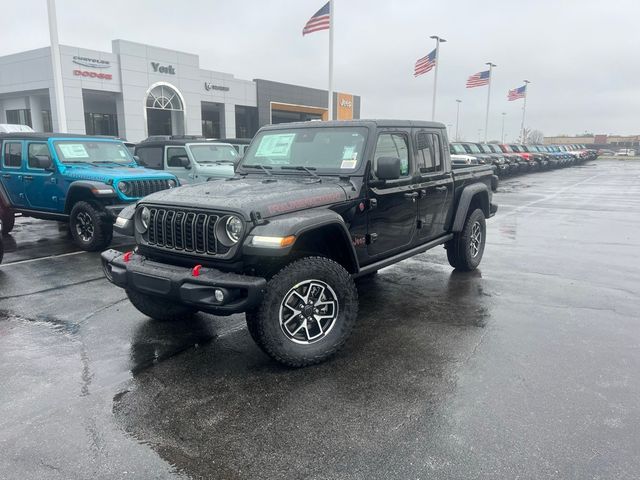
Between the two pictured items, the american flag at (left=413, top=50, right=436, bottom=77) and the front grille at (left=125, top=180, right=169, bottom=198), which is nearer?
the front grille at (left=125, top=180, right=169, bottom=198)

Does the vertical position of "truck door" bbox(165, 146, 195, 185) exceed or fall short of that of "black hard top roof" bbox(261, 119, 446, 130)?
it falls short

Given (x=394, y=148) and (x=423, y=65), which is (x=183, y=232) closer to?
(x=394, y=148)

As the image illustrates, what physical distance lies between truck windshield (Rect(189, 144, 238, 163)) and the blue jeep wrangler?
2282 mm

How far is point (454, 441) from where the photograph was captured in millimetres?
3021

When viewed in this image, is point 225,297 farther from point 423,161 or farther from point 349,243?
point 423,161

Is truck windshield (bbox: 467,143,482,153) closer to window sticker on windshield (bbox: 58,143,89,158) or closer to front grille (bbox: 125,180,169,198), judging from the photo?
front grille (bbox: 125,180,169,198)

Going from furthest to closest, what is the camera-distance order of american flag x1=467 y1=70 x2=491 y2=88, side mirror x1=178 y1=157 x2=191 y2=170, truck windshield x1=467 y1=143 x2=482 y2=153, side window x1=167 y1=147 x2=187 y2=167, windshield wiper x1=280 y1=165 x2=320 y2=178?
american flag x1=467 y1=70 x2=491 y2=88, truck windshield x1=467 y1=143 x2=482 y2=153, side window x1=167 y1=147 x2=187 y2=167, side mirror x1=178 y1=157 x2=191 y2=170, windshield wiper x1=280 y1=165 x2=320 y2=178

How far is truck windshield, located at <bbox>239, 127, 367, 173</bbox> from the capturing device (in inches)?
190

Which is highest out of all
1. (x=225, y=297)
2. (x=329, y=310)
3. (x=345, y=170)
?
(x=345, y=170)

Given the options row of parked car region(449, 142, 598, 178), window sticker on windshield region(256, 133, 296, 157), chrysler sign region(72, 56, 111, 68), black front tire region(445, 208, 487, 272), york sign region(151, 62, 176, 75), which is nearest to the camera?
window sticker on windshield region(256, 133, 296, 157)

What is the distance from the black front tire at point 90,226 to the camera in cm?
800

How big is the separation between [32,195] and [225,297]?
725cm

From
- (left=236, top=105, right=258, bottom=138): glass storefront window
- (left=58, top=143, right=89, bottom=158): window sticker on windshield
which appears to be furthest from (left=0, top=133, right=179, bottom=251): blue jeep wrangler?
(left=236, top=105, right=258, bottom=138): glass storefront window

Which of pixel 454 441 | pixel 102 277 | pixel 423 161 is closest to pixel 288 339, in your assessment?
pixel 454 441
